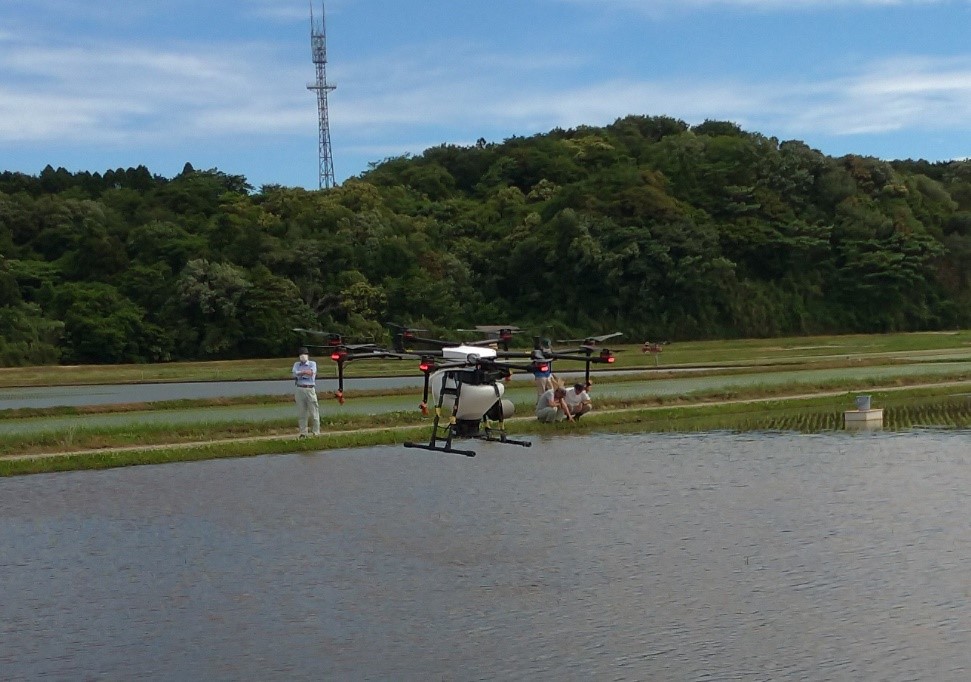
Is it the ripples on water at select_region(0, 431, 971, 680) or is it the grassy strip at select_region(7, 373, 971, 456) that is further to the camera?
the grassy strip at select_region(7, 373, 971, 456)

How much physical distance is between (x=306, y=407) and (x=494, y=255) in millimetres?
53434

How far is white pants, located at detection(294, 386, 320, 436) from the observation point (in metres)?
25.7

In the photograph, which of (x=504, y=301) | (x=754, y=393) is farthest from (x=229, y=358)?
(x=754, y=393)

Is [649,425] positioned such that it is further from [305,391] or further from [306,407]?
[305,391]

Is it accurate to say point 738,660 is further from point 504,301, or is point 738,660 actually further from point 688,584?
point 504,301

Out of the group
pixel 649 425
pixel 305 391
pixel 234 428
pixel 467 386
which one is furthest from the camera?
pixel 649 425

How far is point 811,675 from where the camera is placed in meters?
11.3

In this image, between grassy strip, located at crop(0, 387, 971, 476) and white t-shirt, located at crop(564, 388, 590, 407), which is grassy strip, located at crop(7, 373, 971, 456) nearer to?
grassy strip, located at crop(0, 387, 971, 476)

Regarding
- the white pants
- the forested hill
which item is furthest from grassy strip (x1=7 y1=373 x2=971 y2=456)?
the forested hill

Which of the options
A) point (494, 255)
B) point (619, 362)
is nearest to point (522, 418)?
point (619, 362)

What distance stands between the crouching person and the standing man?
4717 mm

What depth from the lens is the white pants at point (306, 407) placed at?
1013 inches

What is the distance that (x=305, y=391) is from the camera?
25.7 metres

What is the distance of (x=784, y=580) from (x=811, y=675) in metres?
3.21
